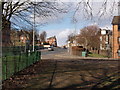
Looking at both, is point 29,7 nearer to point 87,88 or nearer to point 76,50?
point 87,88

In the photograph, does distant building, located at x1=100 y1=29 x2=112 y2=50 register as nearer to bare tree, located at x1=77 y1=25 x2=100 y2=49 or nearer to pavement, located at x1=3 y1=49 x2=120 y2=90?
bare tree, located at x1=77 y1=25 x2=100 y2=49

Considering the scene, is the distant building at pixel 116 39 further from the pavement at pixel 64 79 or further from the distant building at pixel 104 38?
the pavement at pixel 64 79

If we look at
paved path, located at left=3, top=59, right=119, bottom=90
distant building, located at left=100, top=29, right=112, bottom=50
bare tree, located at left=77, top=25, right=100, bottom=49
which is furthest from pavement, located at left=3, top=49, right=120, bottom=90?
distant building, located at left=100, top=29, right=112, bottom=50

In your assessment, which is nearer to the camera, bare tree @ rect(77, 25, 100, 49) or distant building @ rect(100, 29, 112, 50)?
bare tree @ rect(77, 25, 100, 49)

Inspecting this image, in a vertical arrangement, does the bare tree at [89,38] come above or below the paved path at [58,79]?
above

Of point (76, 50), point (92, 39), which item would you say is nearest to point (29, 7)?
point (76, 50)

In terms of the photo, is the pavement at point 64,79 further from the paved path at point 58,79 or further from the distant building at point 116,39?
the distant building at point 116,39

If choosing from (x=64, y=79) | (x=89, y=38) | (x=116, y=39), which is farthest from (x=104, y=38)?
(x=64, y=79)

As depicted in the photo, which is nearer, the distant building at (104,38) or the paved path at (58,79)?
the paved path at (58,79)

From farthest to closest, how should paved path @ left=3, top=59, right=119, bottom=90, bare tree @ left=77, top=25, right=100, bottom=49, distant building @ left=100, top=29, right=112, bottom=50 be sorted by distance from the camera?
distant building @ left=100, top=29, right=112, bottom=50
bare tree @ left=77, top=25, right=100, bottom=49
paved path @ left=3, top=59, right=119, bottom=90

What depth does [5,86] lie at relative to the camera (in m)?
7.21

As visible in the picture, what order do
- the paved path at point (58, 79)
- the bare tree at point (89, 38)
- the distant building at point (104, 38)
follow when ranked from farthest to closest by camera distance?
1. the distant building at point (104, 38)
2. the bare tree at point (89, 38)
3. the paved path at point (58, 79)

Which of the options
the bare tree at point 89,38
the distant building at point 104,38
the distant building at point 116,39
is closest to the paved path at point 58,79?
the distant building at point 116,39

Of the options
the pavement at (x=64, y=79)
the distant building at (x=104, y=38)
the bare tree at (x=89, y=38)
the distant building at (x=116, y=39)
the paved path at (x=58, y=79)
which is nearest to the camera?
the pavement at (x=64, y=79)
